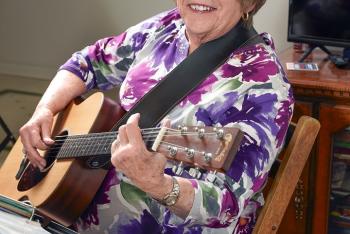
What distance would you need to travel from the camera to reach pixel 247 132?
92cm

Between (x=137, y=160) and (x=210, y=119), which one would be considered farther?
(x=210, y=119)

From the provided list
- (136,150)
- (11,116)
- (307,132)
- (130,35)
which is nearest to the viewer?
(136,150)

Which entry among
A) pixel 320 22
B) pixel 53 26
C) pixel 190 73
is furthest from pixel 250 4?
pixel 53 26

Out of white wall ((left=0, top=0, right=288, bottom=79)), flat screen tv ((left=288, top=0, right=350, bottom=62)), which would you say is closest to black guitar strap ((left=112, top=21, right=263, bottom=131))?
flat screen tv ((left=288, top=0, right=350, bottom=62))

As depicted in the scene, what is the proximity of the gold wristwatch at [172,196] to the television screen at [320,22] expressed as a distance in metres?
0.93

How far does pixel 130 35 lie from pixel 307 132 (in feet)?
1.90

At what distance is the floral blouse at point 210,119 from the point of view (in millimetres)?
911

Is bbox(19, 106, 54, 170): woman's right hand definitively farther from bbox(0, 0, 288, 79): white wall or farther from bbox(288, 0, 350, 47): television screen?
bbox(0, 0, 288, 79): white wall

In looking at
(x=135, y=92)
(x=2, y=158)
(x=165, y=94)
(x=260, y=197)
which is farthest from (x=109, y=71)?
(x=2, y=158)

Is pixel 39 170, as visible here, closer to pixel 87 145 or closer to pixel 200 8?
pixel 87 145

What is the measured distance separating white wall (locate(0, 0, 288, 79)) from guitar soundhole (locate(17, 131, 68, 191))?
1.42 meters

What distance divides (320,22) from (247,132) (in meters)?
0.79

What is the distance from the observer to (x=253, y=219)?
1.11 metres

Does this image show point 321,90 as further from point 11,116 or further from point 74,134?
point 11,116
